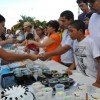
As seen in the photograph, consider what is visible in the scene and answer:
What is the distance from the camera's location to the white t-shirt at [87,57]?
2.50 meters

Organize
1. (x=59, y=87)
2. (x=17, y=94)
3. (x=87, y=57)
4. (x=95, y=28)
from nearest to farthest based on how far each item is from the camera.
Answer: (x=17, y=94)
(x=59, y=87)
(x=87, y=57)
(x=95, y=28)

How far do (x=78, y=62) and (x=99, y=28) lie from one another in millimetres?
411

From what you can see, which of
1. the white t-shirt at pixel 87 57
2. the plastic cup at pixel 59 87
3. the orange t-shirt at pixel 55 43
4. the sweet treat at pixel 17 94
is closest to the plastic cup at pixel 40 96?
the sweet treat at pixel 17 94

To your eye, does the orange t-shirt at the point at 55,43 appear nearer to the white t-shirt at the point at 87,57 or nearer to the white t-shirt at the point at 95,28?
the white t-shirt at the point at 95,28

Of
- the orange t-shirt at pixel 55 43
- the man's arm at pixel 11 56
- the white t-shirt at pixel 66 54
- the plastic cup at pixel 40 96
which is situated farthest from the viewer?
the orange t-shirt at pixel 55 43

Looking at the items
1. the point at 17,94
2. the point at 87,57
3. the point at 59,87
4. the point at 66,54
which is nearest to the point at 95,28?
the point at 87,57

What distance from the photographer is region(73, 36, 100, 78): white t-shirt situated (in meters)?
2.50

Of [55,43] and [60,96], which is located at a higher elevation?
[55,43]

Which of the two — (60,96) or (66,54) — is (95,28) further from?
(60,96)

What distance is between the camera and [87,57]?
2.52 metres

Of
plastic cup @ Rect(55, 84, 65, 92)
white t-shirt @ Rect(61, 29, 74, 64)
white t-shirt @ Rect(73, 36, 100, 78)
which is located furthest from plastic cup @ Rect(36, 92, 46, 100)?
white t-shirt @ Rect(61, 29, 74, 64)

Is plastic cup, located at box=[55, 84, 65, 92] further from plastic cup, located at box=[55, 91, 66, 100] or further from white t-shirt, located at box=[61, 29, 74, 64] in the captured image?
white t-shirt, located at box=[61, 29, 74, 64]

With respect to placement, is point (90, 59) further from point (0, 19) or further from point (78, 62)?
point (0, 19)

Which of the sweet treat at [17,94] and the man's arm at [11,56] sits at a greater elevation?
the man's arm at [11,56]
